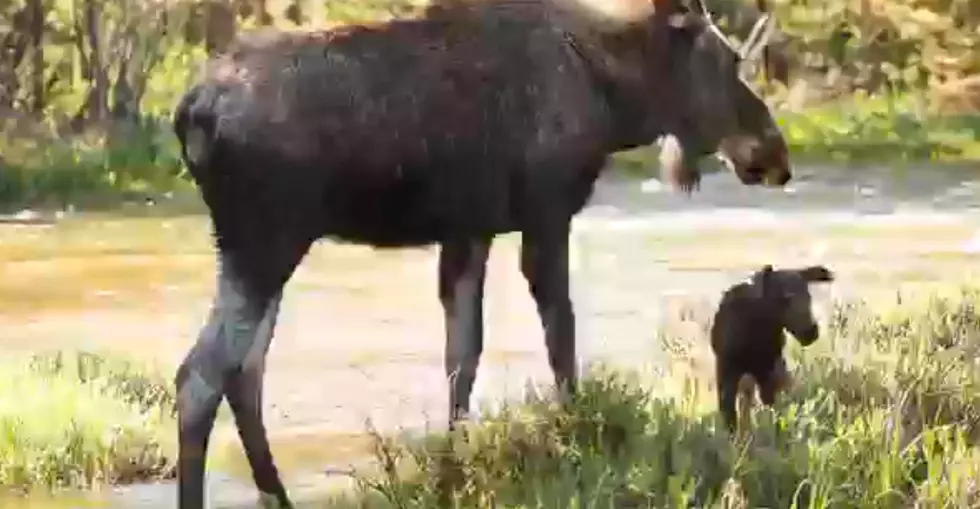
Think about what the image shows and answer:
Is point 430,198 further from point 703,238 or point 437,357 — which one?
point 703,238

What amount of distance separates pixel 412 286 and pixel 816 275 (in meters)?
0.60

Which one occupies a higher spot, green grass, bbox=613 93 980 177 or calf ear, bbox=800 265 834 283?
green grass, bbox=613 93 980 177

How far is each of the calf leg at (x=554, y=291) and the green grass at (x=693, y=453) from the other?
54 millimetres

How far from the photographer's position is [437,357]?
2.17 m

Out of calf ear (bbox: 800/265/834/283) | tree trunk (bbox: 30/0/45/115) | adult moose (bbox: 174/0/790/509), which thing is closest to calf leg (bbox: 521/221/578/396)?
adult moose (bbox: 174/0/790/509)

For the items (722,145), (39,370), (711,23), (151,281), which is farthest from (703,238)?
(39,370)

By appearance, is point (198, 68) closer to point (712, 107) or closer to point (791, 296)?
point (712, 107)

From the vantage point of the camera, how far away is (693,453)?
6.35 ft

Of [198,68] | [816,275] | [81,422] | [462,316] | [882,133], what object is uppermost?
[198,68]

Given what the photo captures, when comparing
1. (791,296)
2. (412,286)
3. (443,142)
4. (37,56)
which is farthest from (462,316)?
(37,56)

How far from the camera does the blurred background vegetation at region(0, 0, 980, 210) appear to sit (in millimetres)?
2072

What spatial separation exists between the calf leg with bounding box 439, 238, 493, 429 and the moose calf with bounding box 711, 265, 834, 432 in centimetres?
35

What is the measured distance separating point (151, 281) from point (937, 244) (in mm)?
1268

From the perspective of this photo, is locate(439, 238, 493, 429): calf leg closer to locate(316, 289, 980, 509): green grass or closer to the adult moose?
the adult moose
